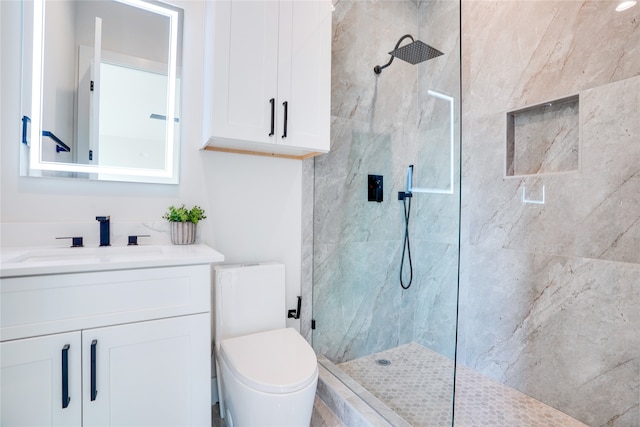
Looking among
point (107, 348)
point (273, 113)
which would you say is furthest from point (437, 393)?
point (273, 113)

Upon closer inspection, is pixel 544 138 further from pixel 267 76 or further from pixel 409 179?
pixel 267 76

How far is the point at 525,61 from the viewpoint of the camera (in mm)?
1842

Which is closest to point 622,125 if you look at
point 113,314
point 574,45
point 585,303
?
point 574,45

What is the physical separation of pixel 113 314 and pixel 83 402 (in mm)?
293

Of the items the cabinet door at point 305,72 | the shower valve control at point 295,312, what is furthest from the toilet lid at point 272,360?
the cabinet door at point 305,72

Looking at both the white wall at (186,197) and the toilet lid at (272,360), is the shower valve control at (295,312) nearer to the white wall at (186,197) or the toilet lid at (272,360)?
the white wall at (186,197)

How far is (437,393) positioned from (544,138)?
1518 mm

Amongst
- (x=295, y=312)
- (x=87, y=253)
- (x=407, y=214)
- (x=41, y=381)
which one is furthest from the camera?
(x=407, y=214)

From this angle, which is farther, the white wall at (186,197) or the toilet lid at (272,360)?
the white wall at (186,197)

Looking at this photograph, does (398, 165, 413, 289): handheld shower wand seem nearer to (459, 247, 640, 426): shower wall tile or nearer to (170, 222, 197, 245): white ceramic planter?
(459, 247, 640, 426): shower wall tile

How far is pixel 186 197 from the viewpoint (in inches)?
64.4

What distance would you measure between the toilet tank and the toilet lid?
0.11m

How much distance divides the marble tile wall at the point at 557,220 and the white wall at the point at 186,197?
1.21 metres

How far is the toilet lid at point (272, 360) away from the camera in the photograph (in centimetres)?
118
